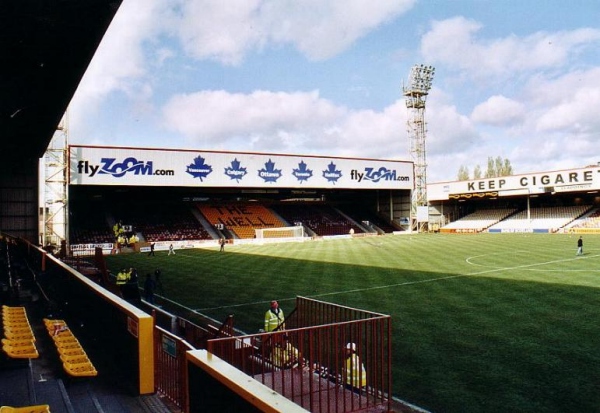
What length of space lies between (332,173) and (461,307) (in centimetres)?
4655

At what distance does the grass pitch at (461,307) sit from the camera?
9.41m

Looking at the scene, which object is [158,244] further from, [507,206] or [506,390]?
[507,206]

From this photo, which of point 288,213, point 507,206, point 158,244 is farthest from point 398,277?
point 507,206

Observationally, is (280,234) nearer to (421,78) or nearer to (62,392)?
(421,78)

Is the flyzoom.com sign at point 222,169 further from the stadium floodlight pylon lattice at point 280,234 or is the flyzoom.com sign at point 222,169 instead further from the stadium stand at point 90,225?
the stadium stand at point 90,225

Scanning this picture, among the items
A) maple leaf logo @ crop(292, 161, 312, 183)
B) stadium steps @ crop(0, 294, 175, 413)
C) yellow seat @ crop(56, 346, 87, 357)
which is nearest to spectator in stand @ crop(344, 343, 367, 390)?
stadium steps @ crop(0, 294, 175, 413)

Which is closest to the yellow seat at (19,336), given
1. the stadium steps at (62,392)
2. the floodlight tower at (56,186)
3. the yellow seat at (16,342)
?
the yellow seat at (16,342)

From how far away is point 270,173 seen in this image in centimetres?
5797

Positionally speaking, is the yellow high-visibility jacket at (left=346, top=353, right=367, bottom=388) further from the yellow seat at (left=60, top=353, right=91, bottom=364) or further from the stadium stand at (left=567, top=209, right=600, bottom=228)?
the stadium stand at (left=567, top=209, right=600, bottom=228)

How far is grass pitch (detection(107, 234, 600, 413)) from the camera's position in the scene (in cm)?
941

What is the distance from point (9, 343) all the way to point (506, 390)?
931 centimetres

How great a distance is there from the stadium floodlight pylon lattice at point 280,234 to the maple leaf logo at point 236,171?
7.17 meters

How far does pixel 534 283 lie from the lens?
2100 centimetres

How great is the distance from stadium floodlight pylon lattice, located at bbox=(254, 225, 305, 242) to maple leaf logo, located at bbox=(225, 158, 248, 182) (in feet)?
23.5
